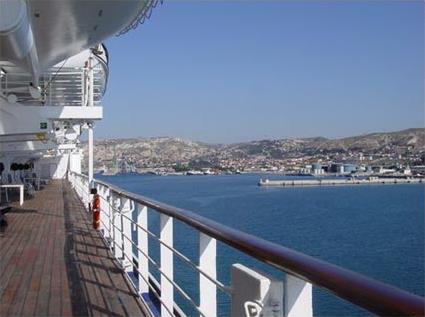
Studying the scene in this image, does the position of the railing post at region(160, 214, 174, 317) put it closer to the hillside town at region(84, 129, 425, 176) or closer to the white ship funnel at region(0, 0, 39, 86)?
the white ship funnel at region(0, 0, 39, 86)


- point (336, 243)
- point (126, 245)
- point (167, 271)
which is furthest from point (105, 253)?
point (336, 243)

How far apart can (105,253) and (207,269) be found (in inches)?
144

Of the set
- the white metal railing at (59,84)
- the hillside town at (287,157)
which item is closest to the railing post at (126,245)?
the white metal railing at (59,84)

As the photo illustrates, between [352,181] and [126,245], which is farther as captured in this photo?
[352,181]

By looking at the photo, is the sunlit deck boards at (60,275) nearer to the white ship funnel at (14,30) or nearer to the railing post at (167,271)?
the railing post at (167,271)

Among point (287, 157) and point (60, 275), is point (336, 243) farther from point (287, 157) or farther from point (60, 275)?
point (287, 157)

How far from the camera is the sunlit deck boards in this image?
3.64 metres

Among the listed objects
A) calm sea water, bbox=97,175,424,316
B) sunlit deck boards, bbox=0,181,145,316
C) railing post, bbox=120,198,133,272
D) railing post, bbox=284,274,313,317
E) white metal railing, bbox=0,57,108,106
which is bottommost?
calm sea water, bbox=97,175,424,316

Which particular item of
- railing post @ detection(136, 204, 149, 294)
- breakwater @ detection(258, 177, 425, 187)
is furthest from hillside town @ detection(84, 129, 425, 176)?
railing post @ detection(136, 204, 149, 294)

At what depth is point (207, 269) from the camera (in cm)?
232

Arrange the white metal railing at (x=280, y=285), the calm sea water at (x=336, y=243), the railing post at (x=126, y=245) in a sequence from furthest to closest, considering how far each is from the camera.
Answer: the calm sea water at (x=336, y=243)
the railing post at (x=126, y=245)
the white metal railing at (x=280, y=285)

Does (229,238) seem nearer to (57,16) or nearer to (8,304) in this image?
(8,304)

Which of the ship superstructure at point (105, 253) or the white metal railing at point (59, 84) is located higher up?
the white metal railing at point (59, 84)

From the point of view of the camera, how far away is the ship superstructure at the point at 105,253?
4.58 ft
